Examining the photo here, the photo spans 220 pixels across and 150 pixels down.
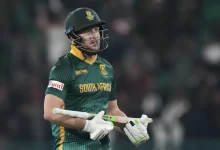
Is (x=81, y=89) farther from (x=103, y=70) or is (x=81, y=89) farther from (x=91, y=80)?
(x=103, y=70)

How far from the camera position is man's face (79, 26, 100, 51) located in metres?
5.56

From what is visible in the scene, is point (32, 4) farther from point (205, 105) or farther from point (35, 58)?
point (205, 105)

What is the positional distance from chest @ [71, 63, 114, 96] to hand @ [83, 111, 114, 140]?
34 cm

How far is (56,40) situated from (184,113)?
2329 mm

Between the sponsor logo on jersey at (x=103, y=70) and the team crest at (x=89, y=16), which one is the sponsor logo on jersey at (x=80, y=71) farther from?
the team crest at (x=89, y=16)

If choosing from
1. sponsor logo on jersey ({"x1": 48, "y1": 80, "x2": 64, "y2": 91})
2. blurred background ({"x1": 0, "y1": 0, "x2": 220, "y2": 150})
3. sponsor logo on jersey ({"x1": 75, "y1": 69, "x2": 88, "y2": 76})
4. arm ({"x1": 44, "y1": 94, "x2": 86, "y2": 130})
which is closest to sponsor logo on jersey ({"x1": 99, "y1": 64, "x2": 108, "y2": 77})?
sponsor logo on jersey ({"x1": 75, "y1": 69, "x2": 88, "y2": 76})

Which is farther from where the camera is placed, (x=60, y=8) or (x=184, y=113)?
(x=60, y=8)

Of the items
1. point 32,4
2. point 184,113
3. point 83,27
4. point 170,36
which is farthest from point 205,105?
point 83,27

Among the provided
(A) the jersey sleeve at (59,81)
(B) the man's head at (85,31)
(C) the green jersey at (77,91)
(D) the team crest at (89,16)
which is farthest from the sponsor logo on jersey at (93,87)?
(D) the team crest at (89,16)

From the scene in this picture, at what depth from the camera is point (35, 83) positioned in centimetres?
1075

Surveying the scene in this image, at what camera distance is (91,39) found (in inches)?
219

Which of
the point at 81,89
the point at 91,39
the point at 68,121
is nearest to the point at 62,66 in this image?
the point at 81,89

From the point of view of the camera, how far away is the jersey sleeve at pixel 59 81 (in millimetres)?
5344

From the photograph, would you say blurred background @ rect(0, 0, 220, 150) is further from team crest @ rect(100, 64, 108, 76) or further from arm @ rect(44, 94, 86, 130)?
arm @ rect(44, 94, 86, 130)
